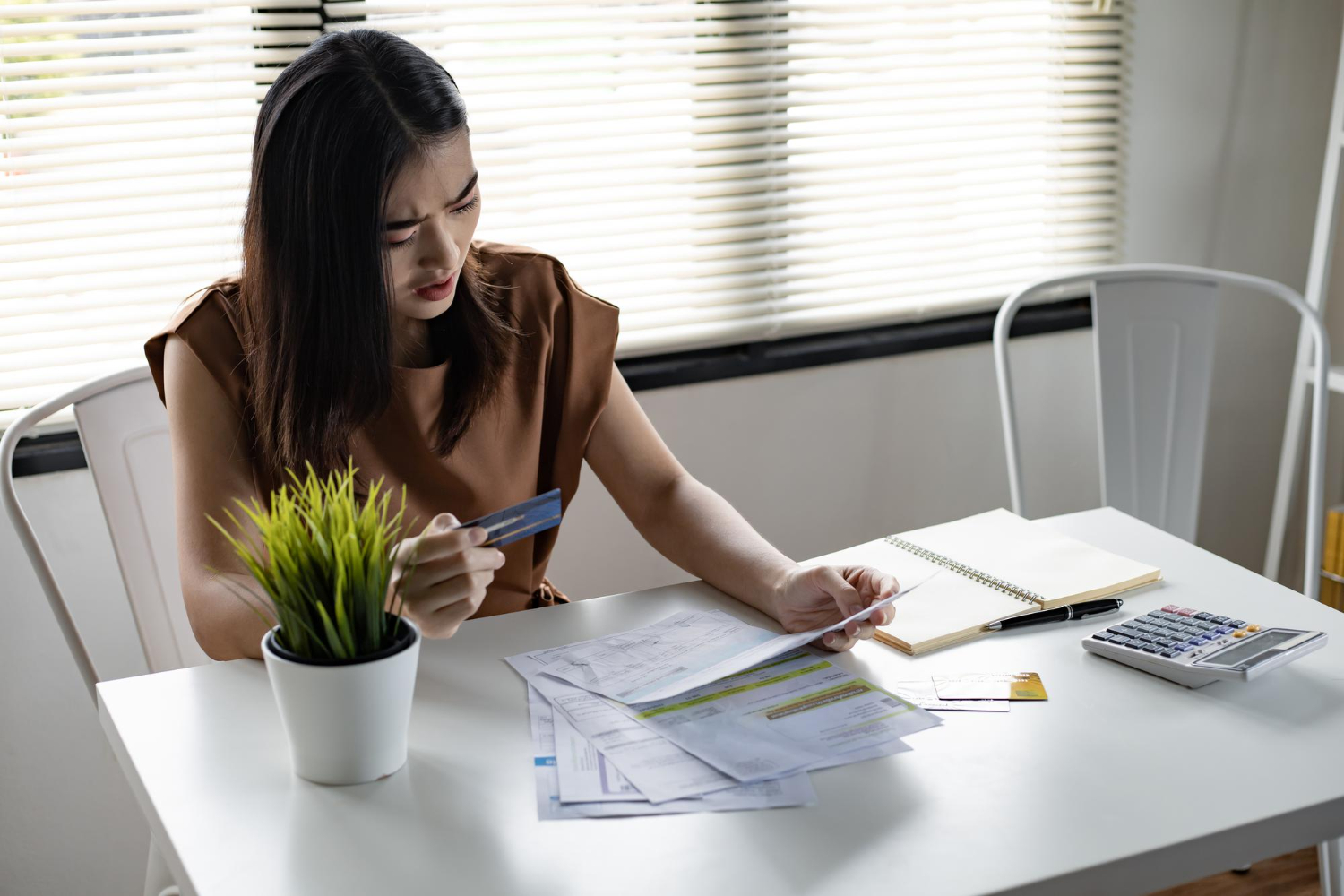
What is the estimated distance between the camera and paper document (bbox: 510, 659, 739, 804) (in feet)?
2.99

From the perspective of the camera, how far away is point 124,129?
1775 mm

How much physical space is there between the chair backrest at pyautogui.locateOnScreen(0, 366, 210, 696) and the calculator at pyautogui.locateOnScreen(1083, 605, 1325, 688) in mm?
1121

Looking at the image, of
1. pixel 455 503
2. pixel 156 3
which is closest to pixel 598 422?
pixel 455 503

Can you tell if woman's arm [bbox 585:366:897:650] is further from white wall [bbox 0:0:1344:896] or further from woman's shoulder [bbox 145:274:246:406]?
white wall [bbox 0:0:1344:896]

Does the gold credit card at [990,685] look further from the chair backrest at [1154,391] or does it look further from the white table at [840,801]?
the chair backrest at [1154,391]

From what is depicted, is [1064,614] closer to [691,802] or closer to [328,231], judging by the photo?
[691,802]

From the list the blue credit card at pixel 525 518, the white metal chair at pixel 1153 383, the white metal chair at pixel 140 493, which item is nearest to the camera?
the blue credit card at pixel 525 518

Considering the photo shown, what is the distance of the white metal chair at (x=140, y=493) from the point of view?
60.2 inches

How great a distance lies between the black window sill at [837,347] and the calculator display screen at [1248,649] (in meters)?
1.23

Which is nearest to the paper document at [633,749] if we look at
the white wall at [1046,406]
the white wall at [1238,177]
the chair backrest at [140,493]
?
the chair backrest at [140,493]

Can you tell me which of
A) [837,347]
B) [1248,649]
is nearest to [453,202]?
[1248,649]

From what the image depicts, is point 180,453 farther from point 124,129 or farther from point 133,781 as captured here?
point 124,129

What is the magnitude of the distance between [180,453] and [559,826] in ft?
2.19

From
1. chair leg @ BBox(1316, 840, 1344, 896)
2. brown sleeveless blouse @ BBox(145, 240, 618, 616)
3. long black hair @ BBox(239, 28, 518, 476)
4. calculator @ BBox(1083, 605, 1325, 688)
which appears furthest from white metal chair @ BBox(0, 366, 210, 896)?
chair leg @ BBox(1316, 840, 1344, 896)
